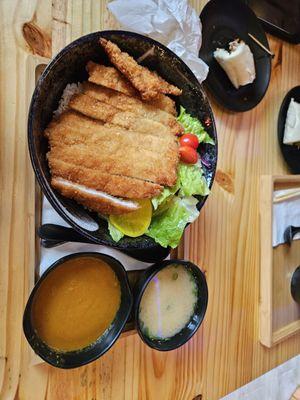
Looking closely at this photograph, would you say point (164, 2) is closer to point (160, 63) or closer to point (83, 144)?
point (160, 63)

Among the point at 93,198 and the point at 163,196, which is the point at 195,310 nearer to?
the point at 163,196

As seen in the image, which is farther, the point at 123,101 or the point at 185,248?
the point at 185,248

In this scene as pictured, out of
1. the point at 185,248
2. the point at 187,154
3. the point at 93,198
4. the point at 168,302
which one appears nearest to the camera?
the point at 93,198

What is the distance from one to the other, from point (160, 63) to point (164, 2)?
238mm

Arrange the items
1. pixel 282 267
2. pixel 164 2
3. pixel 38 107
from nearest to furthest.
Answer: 1. pixel 38 107
2. pixel 164 2
3. pixel 282 267

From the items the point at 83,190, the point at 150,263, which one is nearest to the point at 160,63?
the point at 83,190

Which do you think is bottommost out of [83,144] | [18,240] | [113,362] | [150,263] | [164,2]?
[113,362]

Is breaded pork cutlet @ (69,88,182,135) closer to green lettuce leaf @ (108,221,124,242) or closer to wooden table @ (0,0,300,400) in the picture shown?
wooden table @ (0,0,300,400)

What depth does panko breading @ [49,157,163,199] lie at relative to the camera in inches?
36.1

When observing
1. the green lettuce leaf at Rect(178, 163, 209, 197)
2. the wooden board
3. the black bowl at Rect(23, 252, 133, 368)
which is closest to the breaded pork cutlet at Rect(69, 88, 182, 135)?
the green lettuce leaf at Rect(178, 163, 209, 197)

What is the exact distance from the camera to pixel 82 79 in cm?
100

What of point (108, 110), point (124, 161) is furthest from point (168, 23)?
point (124, 161)

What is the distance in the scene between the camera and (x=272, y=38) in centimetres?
159

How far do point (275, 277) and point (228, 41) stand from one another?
1003mm
